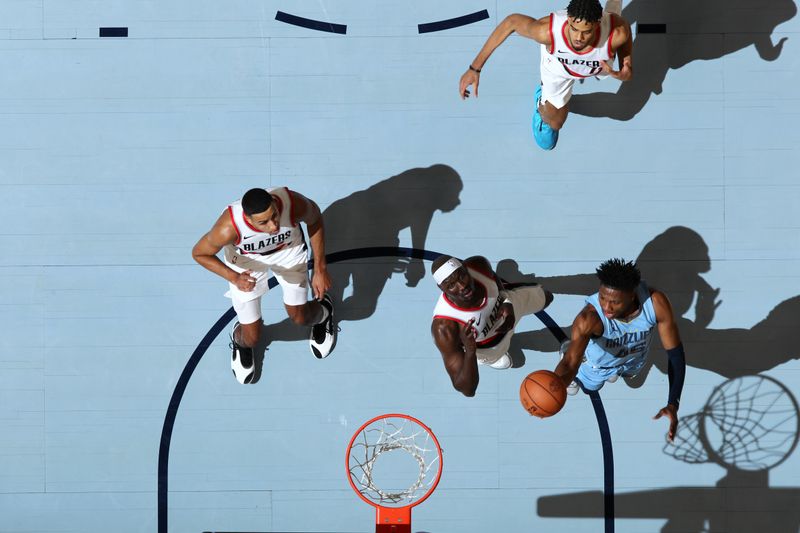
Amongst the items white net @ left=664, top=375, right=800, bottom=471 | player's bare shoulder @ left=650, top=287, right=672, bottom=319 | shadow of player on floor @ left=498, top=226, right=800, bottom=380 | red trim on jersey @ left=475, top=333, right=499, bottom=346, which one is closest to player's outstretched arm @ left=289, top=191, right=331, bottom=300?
red trim on jersey @ left=475, top=333, right=499, bottom=346

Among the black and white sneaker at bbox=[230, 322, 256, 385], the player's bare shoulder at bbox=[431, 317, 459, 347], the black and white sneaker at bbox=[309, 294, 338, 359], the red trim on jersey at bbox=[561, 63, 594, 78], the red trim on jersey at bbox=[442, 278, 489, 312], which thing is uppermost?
the red trim on jersey at bbox=[561, 63, 594, 78]

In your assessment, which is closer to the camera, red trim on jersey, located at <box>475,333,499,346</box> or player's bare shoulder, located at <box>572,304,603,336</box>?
player's bare shoulder, located at <box>572,304,603,336</box>

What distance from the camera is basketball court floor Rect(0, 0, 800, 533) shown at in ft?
16.5

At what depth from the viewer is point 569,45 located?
14.4 ft

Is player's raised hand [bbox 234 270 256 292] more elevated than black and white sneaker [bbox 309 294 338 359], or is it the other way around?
player's raised hand [bbox 234 270 256 292]

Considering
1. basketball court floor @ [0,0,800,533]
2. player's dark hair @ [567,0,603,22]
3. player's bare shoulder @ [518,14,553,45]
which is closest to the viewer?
player's dark hair @ [567,0,603,22]

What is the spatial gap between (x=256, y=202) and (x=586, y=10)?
204cm

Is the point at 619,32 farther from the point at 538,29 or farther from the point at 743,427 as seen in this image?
the point at 743,427

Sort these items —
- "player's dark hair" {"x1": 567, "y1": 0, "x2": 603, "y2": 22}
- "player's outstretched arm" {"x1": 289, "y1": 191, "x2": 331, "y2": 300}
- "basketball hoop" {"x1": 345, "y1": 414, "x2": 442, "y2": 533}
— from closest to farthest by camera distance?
"player's dark hair" {"x1": 567, "y1": 0, "x2": 603, "y2": 22} → "player's outstretched arm" {"x1": 289, "y1": 191, "x2": 331, "y2": 300} → "basketball hoop" {"x1": 345, "y1": 414, "x2": 442, "y2": 533}

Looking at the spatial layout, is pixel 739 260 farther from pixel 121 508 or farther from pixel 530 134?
pixel 121 508

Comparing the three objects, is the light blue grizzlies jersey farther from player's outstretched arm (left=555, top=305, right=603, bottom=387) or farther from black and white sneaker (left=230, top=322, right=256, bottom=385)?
black and white sneaker (left=230, top=322, right=256, bottom=385)

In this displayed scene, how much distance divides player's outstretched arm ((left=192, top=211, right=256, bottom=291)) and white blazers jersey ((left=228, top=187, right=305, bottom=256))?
0.05 meters

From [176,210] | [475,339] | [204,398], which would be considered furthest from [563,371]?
[176,210]

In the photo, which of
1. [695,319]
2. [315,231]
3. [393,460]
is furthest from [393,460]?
[695,319]
